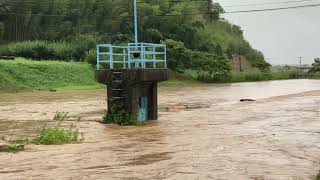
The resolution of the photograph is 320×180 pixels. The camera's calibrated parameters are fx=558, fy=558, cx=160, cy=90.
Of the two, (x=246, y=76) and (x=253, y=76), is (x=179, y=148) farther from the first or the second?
(x=253, y=76)

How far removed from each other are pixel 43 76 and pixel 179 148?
109 ft

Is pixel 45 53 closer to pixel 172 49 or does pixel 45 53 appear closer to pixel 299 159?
pixel 172 49

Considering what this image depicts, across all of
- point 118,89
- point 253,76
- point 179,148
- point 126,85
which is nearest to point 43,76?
point 118,89

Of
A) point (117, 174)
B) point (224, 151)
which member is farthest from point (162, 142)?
point (117, 174)

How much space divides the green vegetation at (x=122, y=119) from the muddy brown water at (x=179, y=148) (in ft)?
1.41

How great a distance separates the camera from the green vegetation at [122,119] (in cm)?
1922

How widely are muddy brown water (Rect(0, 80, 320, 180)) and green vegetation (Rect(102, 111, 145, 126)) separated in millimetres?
431

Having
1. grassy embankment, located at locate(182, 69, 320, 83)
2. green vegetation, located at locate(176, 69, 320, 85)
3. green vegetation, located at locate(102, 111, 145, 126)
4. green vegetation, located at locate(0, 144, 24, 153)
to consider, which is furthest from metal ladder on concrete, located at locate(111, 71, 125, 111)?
grassy embankment, located at locate(182, 69, 320, 83)

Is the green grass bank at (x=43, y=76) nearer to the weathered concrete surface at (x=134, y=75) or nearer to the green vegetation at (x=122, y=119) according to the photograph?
the weathered concrete surface at (x=134, y=75)

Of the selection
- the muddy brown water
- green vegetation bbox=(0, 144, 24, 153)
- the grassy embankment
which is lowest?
the muddy brown water

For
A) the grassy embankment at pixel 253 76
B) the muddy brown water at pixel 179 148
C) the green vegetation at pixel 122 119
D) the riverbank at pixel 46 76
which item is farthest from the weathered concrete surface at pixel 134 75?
the grassy embankment at pixel 253 76

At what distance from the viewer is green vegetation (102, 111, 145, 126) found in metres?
19.2

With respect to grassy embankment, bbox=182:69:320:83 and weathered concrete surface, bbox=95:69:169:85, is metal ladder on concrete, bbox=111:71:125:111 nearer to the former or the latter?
weathered concrete surface, bbox=95:69:169:85

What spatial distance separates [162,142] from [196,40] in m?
52.1
